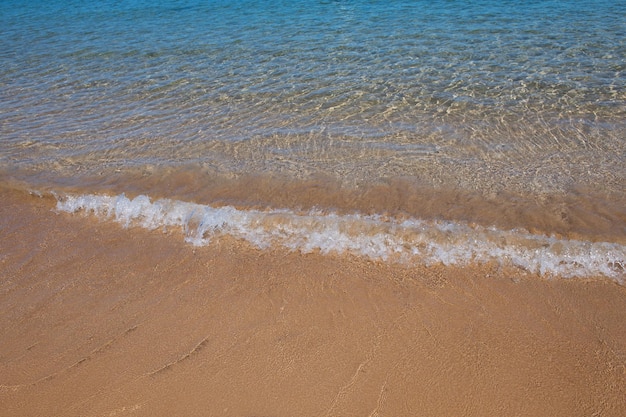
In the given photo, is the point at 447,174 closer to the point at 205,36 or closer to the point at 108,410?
the point at 108,410

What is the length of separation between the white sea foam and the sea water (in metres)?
0.02

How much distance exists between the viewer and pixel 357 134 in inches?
242

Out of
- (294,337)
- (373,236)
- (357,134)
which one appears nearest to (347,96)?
(357,134)

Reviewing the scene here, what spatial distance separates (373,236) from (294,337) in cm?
134

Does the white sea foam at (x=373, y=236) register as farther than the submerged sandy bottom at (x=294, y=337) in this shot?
Yes

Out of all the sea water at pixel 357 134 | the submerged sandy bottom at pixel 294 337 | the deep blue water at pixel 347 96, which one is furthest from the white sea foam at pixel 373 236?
the deep blue water at pixel 347 96

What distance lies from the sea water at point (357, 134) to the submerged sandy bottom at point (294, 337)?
0.37 metres

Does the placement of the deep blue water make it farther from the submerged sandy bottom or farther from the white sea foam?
the submerged sandy bottom

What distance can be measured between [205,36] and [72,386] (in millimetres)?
10158

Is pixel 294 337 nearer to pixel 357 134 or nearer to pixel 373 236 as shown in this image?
pixel 373 236

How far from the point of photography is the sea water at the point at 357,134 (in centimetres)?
421

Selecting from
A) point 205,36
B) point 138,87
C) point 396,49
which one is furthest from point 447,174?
point 205,36

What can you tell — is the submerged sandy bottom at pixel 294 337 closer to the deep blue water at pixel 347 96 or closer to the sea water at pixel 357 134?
the sea water at pixel 357 134

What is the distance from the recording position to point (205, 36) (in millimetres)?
11398
